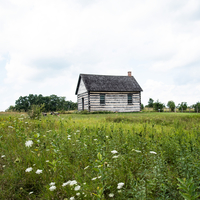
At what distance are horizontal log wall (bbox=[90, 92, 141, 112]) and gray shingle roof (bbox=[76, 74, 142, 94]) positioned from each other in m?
0.73

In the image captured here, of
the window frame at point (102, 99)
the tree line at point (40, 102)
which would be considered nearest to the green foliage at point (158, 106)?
the window frame at point (102, 99)

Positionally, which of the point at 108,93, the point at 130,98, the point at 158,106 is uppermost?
the point at 108,93

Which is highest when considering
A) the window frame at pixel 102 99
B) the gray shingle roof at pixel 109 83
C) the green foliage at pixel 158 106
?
the gray shingle roof at pixel 109 83

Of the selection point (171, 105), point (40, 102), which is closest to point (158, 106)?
point (171, 105)

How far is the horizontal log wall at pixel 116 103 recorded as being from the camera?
22047 millimetres

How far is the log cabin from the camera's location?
2212 cm

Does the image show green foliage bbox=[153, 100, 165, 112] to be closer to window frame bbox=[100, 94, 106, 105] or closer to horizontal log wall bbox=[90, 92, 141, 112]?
horizontal log wall bbox=[90, 92, 141, 112]

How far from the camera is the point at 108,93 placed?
22.9 meters

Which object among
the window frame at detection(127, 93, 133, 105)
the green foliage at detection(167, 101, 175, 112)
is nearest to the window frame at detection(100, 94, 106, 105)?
the window frame at detection(127, 93, 133, 105)

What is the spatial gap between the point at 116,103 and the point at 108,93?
1.86 m

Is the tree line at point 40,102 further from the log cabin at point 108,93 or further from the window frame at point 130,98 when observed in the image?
the window frame at point 130,98

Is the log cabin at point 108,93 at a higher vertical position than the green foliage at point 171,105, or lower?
higher

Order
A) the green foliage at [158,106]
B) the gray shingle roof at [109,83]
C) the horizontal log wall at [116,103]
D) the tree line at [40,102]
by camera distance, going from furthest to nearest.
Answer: the tree line at [40,102] → the green foliage at [158,106] → the gray shingle roof at [109,83] → the horizontal log wall at [116,103]

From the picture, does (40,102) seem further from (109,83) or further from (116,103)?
(116,103)
